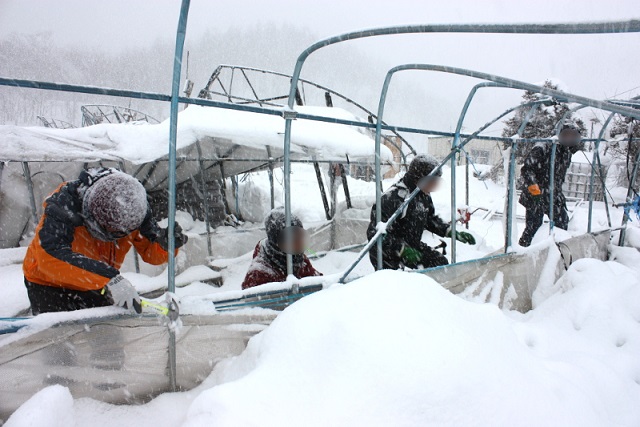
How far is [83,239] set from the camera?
2086 millimetres

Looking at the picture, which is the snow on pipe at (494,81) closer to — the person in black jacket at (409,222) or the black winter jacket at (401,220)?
the person in black jacket at (409,222)

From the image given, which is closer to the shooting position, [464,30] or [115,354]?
[464,30]

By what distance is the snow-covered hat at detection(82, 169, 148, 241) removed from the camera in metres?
1.87

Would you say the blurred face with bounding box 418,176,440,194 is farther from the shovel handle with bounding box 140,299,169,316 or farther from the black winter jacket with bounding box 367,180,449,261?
the shovel handle with bounding box 140,299,169,316

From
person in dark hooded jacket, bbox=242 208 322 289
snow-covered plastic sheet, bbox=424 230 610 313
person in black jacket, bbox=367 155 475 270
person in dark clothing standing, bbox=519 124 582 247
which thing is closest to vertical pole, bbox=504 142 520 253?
snow-covered plastic sheet, bbox=424 230 610 313

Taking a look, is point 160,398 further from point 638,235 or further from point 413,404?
point 638,235

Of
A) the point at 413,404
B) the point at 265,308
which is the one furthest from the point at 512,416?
the point at 265,308

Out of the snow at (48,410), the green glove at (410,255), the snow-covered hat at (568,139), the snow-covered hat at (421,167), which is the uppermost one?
the snow-covered hat at (568,139)

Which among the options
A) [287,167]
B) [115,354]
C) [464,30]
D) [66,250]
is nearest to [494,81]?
[464,30]

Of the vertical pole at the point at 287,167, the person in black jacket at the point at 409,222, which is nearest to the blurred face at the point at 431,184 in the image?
the person in black jacket at the point at 409,222

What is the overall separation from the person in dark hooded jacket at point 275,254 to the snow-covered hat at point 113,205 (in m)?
0.80

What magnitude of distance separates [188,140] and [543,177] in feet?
14.9

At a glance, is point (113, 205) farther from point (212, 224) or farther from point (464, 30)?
point (212, 224)

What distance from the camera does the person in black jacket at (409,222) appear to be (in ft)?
9.80
